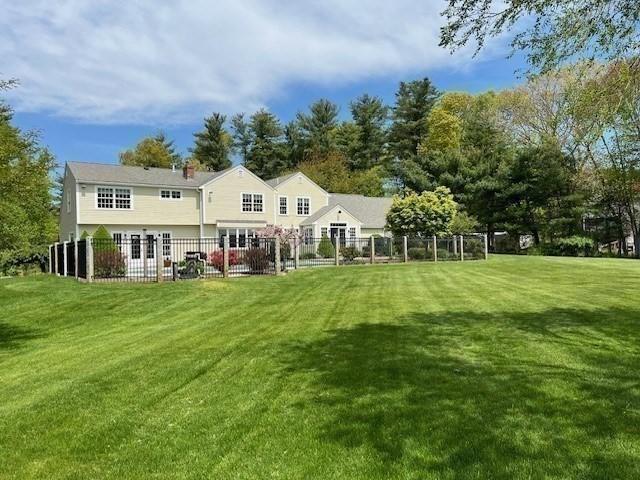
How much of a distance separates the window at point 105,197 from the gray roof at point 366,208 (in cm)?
1537

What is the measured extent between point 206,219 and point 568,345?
3032 centimetres

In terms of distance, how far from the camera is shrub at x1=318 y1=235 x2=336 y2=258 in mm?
28055

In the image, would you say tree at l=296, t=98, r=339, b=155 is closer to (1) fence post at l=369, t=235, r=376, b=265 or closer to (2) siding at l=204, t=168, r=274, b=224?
(2) siding at l=204, t=168, r=274, b=224

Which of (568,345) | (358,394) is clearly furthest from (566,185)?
(358,394)

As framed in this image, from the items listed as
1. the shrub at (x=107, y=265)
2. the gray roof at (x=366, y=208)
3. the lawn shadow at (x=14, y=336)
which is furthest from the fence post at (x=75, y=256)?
the gray roof at (x=366, y=208)

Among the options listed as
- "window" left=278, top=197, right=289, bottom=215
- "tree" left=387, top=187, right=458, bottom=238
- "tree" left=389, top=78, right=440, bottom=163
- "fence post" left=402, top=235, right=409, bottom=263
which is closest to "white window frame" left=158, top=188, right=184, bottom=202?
"window" left=278, top=197, right=289, bottom=215

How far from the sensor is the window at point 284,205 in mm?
38531

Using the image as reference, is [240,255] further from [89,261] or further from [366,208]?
[366,208]

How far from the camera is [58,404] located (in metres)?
5.21

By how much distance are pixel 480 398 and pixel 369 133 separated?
55.2 metres

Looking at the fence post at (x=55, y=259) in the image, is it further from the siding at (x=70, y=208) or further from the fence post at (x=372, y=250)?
the fence post at (x=372, y=250)

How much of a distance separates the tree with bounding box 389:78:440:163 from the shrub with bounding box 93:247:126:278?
3980 centimetres

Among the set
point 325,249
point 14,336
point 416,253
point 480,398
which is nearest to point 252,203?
point 325,249

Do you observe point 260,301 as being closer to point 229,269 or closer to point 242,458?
point 229,269
